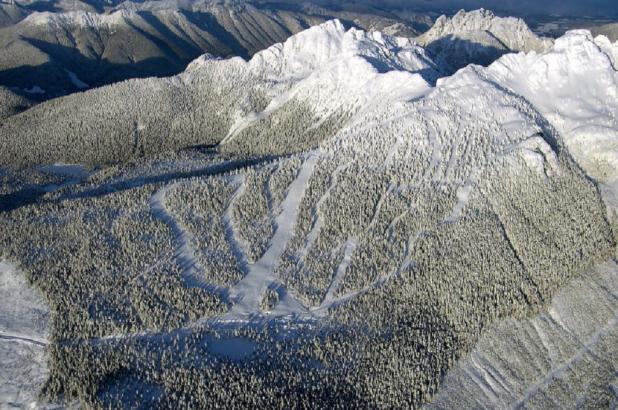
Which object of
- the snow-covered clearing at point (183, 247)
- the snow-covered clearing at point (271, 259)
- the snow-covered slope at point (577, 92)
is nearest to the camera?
the snow-covered clearing at point (271, 259)

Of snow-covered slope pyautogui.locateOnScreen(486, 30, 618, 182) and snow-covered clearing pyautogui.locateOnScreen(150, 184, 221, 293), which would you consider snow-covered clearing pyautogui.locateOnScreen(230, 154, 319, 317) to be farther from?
snow-covered slope pyautogui.locateOnScreen(486, 30, 618, 182)

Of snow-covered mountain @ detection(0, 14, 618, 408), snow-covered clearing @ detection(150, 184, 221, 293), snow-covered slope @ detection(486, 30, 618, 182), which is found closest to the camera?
snow-covered mountain @ detection(0, 14, 618, 408)

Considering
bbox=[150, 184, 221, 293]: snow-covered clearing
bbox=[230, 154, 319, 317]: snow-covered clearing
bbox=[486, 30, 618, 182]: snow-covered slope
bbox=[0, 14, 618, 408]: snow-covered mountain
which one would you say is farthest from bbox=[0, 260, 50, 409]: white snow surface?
bbox=[486, 30, 618, 182]: snow-covered slope

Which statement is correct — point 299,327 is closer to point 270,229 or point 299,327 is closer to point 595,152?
point 270,229

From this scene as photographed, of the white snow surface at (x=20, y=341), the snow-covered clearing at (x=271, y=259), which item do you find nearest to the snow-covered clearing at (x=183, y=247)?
the snow-covered clearing at (x=271, y=259)

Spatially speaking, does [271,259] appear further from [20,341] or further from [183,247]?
[20,341]

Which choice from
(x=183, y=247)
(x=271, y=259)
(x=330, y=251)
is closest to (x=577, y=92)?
(x=330, y=251)

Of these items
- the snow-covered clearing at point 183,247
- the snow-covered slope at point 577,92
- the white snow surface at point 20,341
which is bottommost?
the white snow surface at point 20,341

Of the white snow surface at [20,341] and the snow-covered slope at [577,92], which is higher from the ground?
the snow-covered slope at [577,92]

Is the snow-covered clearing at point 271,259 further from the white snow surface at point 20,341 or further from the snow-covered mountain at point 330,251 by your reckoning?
the white snow surface at point 20,341

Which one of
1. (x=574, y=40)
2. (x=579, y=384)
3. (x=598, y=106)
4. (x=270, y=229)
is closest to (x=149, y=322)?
(x=270, y=229)
